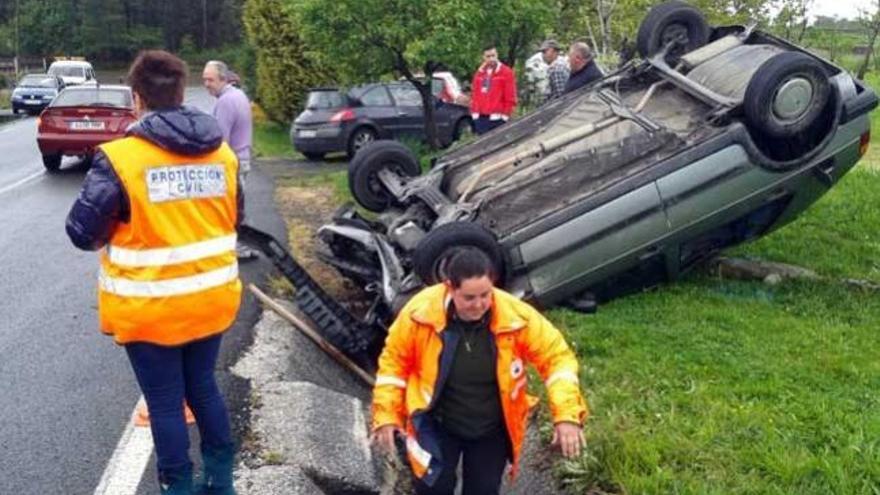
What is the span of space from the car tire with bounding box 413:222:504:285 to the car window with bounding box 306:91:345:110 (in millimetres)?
12595

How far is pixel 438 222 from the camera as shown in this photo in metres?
6.67

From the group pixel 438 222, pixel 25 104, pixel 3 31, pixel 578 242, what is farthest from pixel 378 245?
pixel 3 31

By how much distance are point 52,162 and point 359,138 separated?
5.23m

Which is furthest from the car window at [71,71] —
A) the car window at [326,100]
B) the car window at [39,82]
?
the car window at [326,100]

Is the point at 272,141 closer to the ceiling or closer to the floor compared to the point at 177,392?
closer to the floor

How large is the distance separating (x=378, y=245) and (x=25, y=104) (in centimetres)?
3359

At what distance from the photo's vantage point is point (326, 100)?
18.6m

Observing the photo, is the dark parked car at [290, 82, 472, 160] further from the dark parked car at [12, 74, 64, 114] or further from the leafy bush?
the dark parked car at [12, 74, 64, 114]

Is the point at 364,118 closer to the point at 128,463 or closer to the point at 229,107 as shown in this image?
the point at 229,107

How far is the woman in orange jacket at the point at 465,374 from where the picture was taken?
3.48 meters

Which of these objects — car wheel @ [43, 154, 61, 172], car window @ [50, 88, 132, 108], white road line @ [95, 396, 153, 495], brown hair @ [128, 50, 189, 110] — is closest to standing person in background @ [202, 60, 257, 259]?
white road line @ [95, 396, 153, 495]

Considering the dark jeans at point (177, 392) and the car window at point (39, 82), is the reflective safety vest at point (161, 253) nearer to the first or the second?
the dark jeans at point (177, 392)

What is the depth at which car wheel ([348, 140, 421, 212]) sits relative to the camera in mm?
8234

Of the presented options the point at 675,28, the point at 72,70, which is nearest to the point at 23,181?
the point at 675,28
